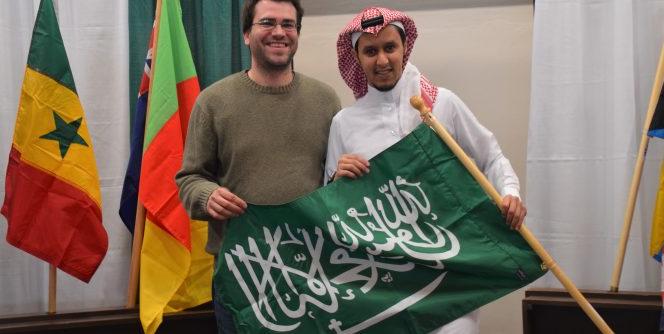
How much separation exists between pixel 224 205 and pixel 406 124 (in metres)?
0.59

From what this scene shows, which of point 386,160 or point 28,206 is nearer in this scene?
point 386,160

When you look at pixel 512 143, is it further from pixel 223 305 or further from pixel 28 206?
pixel 28 206

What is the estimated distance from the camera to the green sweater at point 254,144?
2486 millimetres

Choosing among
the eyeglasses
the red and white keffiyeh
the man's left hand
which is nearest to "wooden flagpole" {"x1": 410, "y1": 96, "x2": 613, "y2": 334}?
the man's left hand

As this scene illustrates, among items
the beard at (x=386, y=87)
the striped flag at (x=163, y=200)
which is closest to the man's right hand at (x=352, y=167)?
the beard at (x=386, y=87)

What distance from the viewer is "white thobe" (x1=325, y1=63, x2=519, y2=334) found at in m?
2.32

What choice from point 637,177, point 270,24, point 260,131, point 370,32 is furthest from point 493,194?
point 637,177

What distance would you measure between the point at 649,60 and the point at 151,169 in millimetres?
2046

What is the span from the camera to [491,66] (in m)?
3.56

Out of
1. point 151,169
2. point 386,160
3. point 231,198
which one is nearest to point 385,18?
point 386,160

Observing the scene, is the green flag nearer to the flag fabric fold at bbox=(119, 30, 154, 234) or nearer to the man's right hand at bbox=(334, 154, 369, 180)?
the man's right hand at bbox=(334, 154, 369, 180)

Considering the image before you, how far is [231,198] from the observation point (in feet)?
7.67

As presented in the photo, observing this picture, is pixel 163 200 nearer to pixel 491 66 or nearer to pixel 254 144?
pixel 254 144

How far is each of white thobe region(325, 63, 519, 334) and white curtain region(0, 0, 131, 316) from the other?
1.44m
